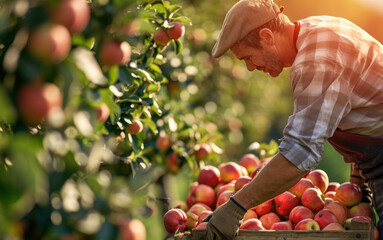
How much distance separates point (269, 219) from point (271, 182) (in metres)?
0.40

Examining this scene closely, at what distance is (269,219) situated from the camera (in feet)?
7.98

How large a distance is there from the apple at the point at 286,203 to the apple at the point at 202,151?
Result: 50.2 inches

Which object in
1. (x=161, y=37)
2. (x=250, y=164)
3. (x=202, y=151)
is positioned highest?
(x=161, y=37)

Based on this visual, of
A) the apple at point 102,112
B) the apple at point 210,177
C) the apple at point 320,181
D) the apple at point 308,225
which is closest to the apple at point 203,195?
the apple at point 210,177

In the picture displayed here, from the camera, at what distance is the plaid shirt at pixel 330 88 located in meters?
2.06

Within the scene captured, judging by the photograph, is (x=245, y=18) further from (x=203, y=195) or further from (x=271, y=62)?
(x=203, y=195)

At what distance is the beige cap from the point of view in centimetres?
230

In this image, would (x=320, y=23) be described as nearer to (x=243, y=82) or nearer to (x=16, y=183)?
(x=16, y=183)

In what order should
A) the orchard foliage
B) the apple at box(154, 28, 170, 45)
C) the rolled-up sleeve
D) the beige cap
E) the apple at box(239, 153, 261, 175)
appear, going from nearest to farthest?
the orchard foliage
the rolled-up sleeve
the beige cap
the apple at box(154, 28, 170, 45)
the apple at box(239, 153, 261, 175)

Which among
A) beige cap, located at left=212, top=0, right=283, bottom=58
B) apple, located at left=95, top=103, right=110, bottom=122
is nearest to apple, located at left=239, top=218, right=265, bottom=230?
beige cap, located at left=212, top=0, right=283, bottom=58

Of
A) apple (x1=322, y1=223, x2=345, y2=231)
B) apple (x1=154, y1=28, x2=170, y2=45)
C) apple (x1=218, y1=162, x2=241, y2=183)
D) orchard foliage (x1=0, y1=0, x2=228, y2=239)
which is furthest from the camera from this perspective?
apple (x1=218, y1=162, x2=241, y2=183)

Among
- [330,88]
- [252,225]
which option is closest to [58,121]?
[330,88]

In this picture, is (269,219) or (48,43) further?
(269,219)

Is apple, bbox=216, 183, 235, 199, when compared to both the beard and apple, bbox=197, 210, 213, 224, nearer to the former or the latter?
apple, bbox=197, 210, 213, 224
